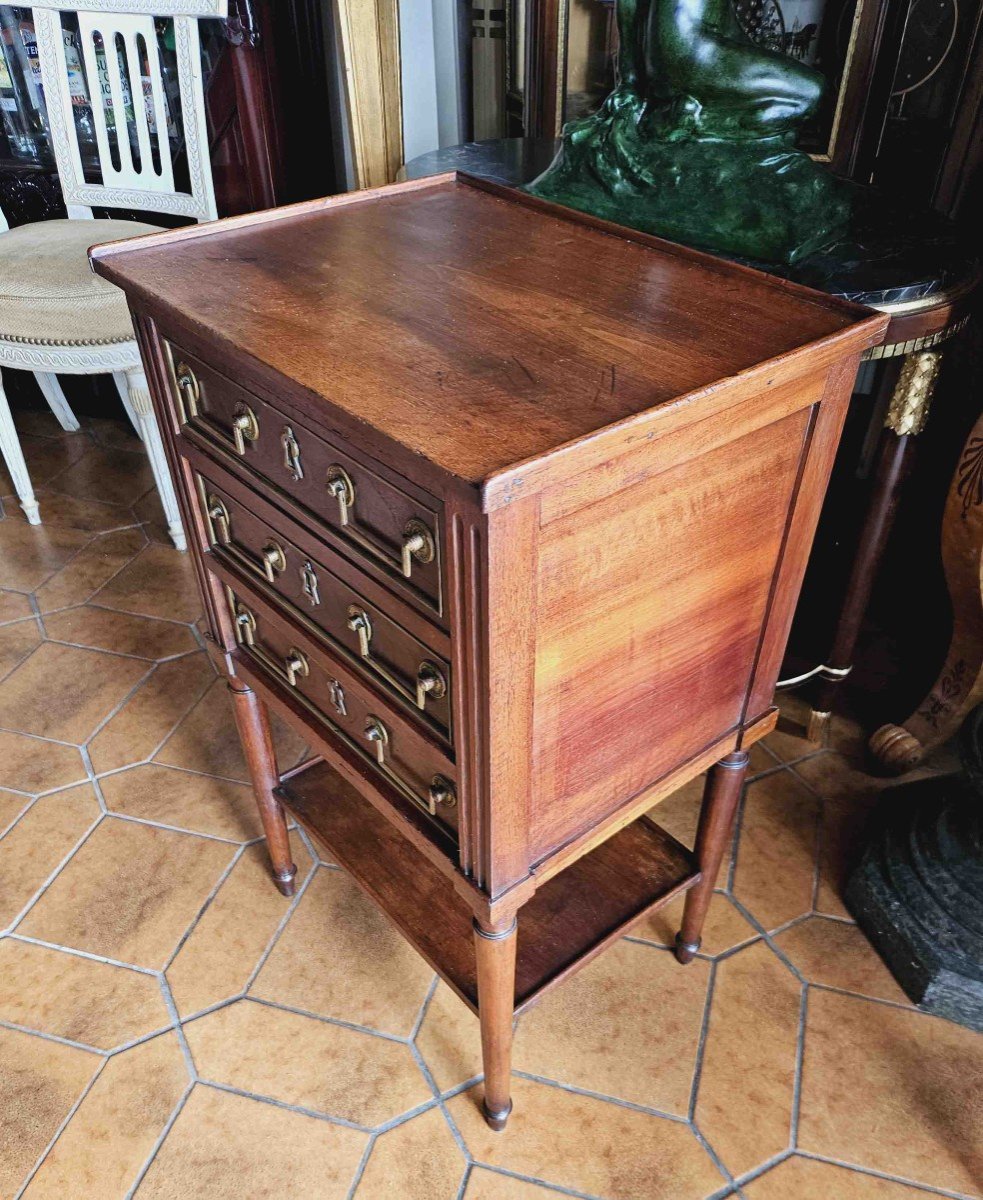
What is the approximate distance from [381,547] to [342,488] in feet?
0.23

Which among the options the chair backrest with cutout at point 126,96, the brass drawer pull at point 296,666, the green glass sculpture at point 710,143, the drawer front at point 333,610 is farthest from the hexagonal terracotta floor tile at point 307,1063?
the chair backrest with cutout at point 126,96

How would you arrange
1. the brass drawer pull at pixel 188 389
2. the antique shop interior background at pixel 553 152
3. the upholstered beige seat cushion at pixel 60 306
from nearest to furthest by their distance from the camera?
the brass drawer pull at pixel 188 389 < the antique shop interior background at pixel 553 152 < the upholstered beige seat cushion at pixel 60 306

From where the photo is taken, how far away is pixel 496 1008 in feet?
4.06

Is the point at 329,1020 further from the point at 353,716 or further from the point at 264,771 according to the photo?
the point at 353,716

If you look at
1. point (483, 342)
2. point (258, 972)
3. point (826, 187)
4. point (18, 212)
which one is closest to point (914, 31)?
point (826, 187)

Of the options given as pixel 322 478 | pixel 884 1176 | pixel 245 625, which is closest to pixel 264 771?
pixel 245 625

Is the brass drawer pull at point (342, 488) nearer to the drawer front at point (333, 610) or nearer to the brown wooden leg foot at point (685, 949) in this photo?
the drawer front at point (333, 610)

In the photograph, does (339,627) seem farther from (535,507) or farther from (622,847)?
(622,847)

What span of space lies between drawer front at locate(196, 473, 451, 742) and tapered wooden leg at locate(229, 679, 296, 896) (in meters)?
0.28

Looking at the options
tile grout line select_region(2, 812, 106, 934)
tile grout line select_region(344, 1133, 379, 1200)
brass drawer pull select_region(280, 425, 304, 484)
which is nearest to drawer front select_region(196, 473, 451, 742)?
brass drawer pull select_region(280, 425, 304, 484)

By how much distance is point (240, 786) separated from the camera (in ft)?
6.73

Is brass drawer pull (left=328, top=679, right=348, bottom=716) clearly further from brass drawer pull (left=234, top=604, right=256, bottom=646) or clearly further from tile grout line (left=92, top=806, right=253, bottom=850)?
tile grout line (left=92, top=806, right=253, bottom=850)

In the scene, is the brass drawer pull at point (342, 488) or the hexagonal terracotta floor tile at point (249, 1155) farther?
the hexagonal terracotta floor tile at point (249, 1155)

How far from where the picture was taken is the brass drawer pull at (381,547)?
0.90m
